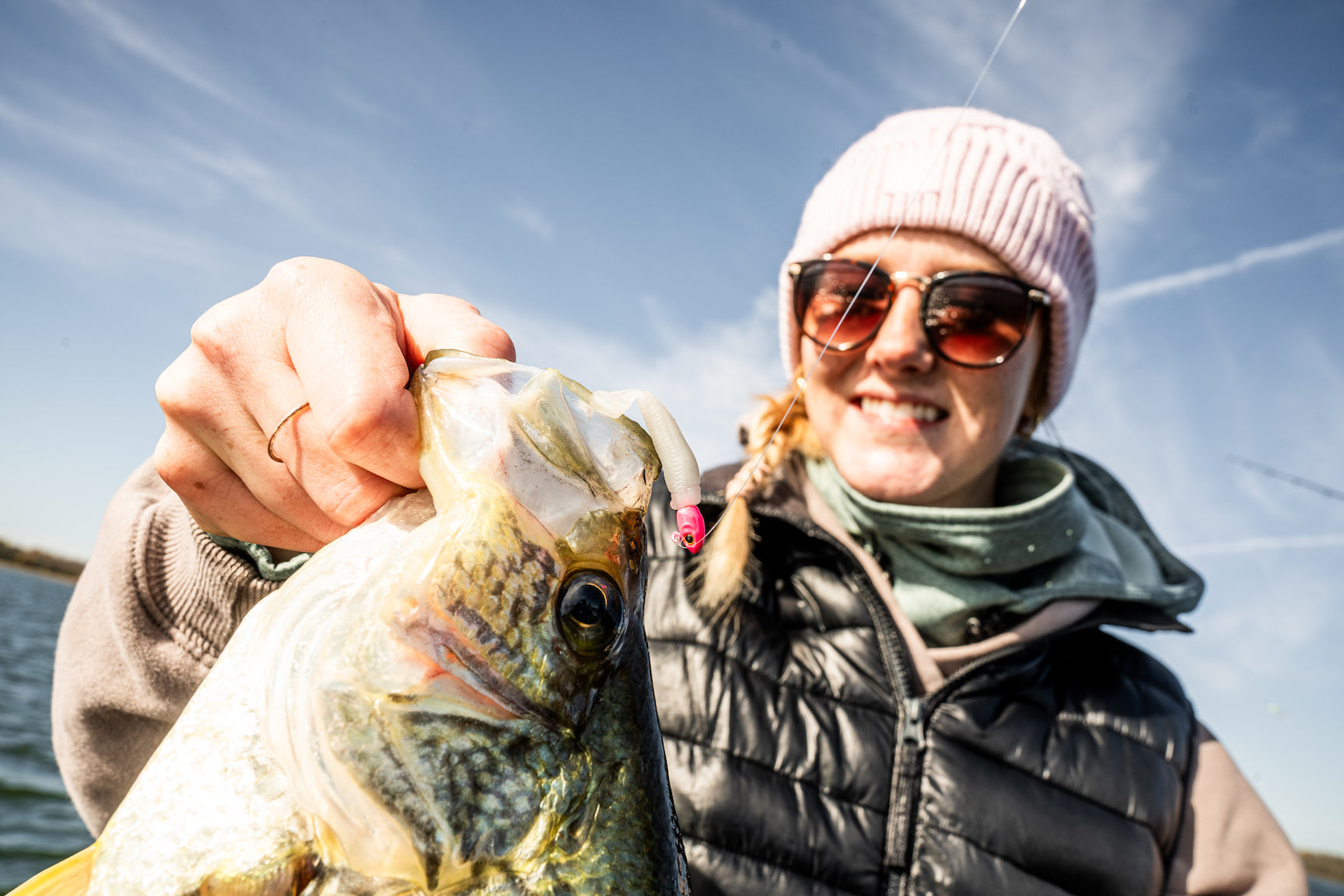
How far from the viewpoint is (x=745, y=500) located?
3348 millimetres

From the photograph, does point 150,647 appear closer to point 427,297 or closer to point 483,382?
point 427,297

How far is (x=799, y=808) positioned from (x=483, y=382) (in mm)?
2205

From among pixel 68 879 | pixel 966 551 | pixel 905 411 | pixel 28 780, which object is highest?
pixel 905 411

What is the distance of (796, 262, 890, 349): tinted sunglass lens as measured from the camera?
10.6 ft

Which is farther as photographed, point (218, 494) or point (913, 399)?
point (913, 399)

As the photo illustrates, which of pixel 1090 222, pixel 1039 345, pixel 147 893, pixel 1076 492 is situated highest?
pixel 1090 222

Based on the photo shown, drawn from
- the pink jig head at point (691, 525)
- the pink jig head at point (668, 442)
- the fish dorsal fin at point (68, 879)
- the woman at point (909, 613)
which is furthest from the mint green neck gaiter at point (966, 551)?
the fish dorsal fin at point (68, 879)

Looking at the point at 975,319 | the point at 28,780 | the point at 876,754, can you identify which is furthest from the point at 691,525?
the point at 28,780

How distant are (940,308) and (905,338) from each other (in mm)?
180

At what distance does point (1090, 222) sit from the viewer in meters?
3.86

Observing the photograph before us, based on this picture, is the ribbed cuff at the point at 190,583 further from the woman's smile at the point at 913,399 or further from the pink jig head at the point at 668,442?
the woman's smile at the point at 913,399

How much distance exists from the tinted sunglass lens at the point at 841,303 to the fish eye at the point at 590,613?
2.21 m

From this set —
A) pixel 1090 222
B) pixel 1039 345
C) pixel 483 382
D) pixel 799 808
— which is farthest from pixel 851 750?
pixel 1090 222

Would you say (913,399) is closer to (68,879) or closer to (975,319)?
(975,319)
